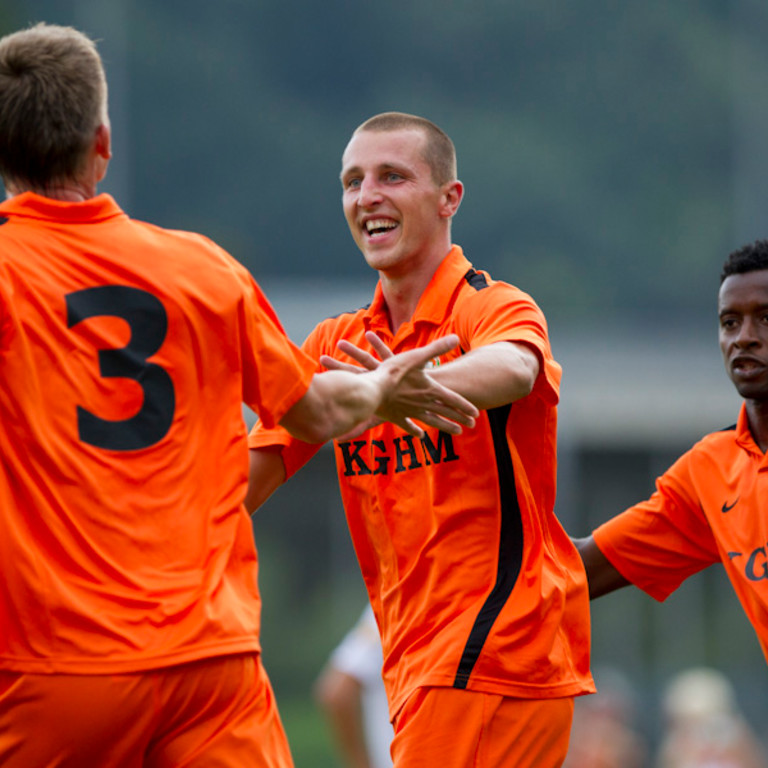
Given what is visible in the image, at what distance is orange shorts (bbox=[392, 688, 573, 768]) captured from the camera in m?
4.85

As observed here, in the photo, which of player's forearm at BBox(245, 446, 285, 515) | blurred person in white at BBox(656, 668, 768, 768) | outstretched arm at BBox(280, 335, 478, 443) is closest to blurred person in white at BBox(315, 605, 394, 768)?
player's forearm at BBox(245, 446, 285, 515)

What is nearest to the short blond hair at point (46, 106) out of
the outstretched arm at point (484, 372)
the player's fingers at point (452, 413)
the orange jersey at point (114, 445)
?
the orange jersey at point (114, 445)

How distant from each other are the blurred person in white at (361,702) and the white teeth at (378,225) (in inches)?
117

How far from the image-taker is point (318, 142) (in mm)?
20156

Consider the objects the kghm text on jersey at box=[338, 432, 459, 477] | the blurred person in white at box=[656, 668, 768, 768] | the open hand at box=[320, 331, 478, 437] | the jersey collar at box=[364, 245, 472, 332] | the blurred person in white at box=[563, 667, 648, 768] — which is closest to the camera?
the open hand at box=[320, 331, 478, 437]

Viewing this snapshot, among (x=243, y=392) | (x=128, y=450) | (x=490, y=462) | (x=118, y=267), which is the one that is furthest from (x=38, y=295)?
(x=490, y=462)

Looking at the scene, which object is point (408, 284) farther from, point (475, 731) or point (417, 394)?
point (475, 731)

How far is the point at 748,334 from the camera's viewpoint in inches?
225

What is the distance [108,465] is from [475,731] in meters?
1.88

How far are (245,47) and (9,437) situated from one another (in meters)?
17.7

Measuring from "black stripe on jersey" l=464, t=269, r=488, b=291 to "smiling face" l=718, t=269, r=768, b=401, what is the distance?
1065mm

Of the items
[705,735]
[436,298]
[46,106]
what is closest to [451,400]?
[436,298]

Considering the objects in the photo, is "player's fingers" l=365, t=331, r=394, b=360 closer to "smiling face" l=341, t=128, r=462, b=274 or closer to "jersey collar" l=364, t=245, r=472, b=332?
"jersey collar" l=364, t=245, r=472, b=332

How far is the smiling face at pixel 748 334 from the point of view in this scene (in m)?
5.70
